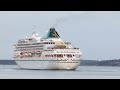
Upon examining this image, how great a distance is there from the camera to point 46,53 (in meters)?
15.4

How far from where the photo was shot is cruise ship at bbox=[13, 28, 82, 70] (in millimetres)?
14852

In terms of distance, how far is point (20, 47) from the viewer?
16594 millimetres

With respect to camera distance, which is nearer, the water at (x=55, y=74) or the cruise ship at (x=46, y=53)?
the water at (x=55, y=74)

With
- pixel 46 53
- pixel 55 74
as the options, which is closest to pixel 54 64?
pixel 46 53

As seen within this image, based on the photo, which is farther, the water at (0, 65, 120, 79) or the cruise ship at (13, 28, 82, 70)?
the cruise ship at (13, 28, 82, 70)

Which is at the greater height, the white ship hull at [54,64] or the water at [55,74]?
the white ship hull at [54,64]

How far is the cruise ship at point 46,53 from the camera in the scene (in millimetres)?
14852

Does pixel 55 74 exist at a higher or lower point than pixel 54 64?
lower

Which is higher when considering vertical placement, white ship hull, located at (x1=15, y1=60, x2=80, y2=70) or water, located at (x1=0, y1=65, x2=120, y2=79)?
white ship hull, located at (x1=15, y1=60, x2=80, y2=70)

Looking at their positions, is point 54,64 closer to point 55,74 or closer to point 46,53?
point 46,53

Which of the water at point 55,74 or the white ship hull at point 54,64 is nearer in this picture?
the water at point 55,74
